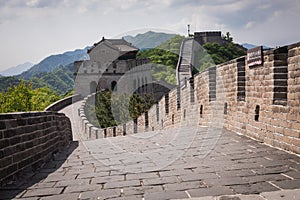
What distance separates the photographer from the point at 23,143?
4.34 m

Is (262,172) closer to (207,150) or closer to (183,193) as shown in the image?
(183,193)

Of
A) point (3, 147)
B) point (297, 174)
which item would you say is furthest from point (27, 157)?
point (297, 174)

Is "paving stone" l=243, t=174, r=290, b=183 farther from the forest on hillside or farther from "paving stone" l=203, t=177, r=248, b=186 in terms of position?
the forest on hillside

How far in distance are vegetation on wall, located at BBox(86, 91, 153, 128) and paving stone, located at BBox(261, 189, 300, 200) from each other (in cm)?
1828

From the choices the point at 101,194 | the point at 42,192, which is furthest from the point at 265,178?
the point at 42,192

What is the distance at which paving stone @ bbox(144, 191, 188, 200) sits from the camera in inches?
113

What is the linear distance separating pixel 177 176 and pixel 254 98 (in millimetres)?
2720

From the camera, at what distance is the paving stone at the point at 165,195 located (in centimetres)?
286

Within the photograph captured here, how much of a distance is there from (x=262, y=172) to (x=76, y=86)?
33.2m

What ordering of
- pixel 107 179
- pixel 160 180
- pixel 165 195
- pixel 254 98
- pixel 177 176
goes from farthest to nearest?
pixel 254 98 < pixel 107 179 < pixel 177 176 < pixel 160 180 < pixel 165 195

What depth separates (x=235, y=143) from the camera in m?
5.34

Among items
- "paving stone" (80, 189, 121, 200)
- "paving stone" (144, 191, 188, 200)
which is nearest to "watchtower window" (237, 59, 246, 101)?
"paving stone" (144, 191, 188, 200)

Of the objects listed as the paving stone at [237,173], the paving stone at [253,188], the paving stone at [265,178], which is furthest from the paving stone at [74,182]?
the paving stone at [265,178]

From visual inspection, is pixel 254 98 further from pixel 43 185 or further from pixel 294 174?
pixel 43 185
